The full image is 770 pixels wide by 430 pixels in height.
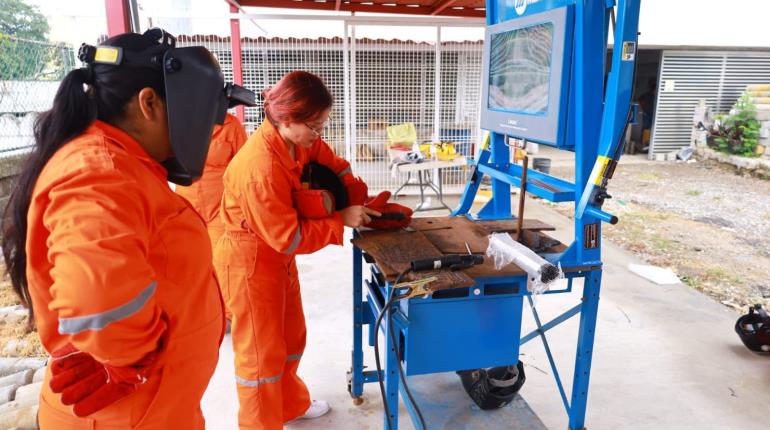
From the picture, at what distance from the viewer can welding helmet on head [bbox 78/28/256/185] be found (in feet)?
3.67

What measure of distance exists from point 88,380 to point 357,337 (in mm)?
1752

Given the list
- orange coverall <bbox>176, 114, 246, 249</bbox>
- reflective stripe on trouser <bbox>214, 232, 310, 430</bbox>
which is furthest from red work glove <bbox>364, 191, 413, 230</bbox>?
orange coverall <bbox>176, 114, 246, 249</bbox>

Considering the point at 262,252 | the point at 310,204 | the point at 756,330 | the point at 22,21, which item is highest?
the point at 22,21

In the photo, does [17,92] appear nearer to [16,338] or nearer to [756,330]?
[16,338]

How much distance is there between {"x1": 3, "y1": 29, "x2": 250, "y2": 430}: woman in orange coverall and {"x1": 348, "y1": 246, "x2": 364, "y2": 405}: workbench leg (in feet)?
4.20

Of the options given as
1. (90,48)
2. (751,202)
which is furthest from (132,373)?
(751,202)

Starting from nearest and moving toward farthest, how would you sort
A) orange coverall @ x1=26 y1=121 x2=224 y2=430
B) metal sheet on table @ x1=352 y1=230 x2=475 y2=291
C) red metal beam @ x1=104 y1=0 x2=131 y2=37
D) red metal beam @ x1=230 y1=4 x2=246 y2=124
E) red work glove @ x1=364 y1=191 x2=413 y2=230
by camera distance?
orange coverall @ x1=26 y1=121 x2=224 y2=430 → metal sheet on table @ x1=352 y1=230 x2=475 y2=291 → red work glove @ x1=364 y1=191 x2=413 y2=230 → red metal beam @ x1=104 y1=0 x2=131 y2=37 → red metal beam @ x1=230 y1=4 x2=246 y2=124

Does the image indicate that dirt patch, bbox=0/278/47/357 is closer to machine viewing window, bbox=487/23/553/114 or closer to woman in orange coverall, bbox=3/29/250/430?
woman in orange coverall, bbox=3/29/250/430

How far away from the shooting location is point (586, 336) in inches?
86.1

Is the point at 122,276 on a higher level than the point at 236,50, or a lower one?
lower

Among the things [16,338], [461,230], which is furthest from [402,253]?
[16,338]

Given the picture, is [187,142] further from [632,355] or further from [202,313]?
[632,355]

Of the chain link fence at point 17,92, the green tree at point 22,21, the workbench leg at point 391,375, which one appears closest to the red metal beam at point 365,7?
the green tree at point 22,21

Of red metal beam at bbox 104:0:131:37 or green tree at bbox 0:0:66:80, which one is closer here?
red metal beam at bbox 104:0:131:37
